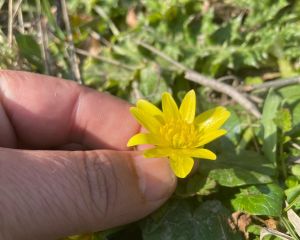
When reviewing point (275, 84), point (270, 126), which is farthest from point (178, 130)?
point (275, 84)

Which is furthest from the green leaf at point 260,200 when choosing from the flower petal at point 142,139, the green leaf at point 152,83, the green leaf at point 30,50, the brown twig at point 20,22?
the brown twig at point 20,22

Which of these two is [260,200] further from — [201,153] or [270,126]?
[270,126]

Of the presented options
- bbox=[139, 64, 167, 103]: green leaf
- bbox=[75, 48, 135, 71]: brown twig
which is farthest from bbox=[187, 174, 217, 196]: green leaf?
bbox=[75, 48, 135, 71]: brown twig

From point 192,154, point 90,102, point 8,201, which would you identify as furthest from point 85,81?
point 8,201

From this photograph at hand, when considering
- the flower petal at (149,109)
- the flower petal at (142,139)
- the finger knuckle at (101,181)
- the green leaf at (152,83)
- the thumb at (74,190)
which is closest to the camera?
the thumb at (74,190)

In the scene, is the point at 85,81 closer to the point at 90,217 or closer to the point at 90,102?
the point at 90,102

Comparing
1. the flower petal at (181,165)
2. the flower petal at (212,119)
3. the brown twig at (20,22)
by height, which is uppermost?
the brown twig at (20,22)

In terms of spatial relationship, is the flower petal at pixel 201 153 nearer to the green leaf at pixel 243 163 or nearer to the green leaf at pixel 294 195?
the green leaf at pixel 243 163
